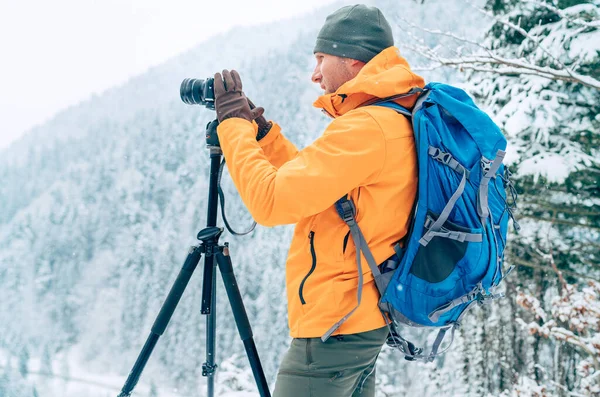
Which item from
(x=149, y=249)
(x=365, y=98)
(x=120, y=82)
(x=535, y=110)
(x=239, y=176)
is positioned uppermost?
(x=120, y=82)

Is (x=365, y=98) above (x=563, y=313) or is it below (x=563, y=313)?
above

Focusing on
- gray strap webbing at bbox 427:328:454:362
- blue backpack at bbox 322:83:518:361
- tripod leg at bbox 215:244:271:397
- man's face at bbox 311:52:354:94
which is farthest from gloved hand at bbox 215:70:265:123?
gray strap webbing at bbox 427:328:454:362

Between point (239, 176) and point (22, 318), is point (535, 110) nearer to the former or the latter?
point (239, 176)

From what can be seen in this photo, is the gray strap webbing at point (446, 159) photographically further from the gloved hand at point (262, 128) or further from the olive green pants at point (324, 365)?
the gloved hand at point (262, 128)

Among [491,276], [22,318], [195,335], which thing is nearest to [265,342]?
[195,335]

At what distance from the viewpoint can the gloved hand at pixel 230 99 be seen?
121cm

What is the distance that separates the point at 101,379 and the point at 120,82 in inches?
1017

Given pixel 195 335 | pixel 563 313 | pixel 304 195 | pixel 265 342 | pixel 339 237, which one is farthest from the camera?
pixel 195 335

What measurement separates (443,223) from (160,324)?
93cm

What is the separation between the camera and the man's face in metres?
1.24

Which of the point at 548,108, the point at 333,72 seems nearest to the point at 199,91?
Result: the point at 333,72

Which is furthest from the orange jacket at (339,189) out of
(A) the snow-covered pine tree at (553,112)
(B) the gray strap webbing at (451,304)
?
(A) the snow-covered pine tree at (553,112)

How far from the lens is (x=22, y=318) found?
3291 cm

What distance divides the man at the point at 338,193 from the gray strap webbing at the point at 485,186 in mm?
157
